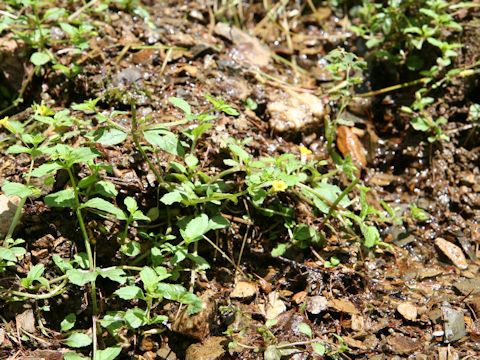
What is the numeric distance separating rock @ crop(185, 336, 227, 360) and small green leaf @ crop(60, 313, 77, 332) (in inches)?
23.3

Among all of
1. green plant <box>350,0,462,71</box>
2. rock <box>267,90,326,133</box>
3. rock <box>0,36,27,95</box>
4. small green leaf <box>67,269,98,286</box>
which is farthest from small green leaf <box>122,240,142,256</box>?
green plant <box>350,0,462,71</box>

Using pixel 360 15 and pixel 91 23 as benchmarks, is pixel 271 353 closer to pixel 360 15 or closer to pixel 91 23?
pixel 91 23

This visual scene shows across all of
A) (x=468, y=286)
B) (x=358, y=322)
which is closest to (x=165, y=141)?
(x=358, y=322)

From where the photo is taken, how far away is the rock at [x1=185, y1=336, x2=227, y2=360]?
2.22m

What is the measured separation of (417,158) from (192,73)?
1815 millimetres

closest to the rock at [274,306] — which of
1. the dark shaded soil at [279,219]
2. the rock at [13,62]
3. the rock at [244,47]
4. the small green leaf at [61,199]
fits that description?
the dark shaded soil at [279,219]

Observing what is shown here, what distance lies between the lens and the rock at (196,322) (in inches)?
89.4

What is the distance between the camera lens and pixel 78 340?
2.16 m

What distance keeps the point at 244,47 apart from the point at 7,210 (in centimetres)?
221

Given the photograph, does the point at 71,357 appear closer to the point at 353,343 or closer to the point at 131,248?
the point at 131,248

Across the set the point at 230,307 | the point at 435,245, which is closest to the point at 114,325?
the point at 230,307

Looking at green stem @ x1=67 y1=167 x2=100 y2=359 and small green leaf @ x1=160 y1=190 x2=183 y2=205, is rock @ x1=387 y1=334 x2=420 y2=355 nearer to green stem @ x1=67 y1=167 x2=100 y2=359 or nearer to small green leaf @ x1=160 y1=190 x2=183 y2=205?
small green leaf @ x1=160 y1=190 x2=183 y2=205

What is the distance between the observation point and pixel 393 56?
3.63 meters

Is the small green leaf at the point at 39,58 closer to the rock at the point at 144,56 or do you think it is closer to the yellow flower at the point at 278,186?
the rock at the point at 144,56
